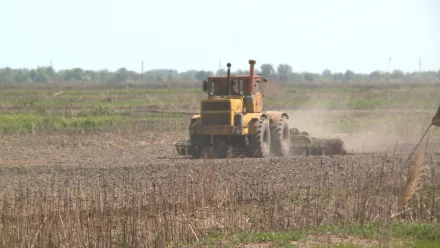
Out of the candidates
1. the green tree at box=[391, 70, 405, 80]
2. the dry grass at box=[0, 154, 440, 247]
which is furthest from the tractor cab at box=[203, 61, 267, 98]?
the green tree at box=[391, 70, 405, 80]

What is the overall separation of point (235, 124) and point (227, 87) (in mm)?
1387

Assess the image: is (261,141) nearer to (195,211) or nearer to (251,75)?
(251,75)

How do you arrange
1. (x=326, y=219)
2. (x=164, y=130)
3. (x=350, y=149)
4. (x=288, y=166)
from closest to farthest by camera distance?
(x=326, y=219), (x=288, y=166), (x=350, y=149), (x=164, y=130)

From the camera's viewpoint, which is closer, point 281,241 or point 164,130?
point 281,241

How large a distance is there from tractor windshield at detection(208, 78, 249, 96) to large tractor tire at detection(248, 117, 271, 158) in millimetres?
1081

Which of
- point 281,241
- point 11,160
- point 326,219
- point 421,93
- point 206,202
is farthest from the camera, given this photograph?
point 421,93

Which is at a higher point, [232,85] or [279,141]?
[232,85]

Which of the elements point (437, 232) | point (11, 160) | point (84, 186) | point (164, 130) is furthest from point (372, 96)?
point (437, 232)

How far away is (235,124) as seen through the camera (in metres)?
24.4

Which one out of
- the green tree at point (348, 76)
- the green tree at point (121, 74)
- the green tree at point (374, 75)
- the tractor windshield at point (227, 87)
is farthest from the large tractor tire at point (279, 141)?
the green tree at point (374, 75)

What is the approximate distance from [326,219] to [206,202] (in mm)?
2336

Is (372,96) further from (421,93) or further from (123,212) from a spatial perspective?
(123,212)

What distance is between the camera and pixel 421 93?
57969 millimetres

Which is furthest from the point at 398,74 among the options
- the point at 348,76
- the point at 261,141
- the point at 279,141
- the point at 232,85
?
the point at 261,141
